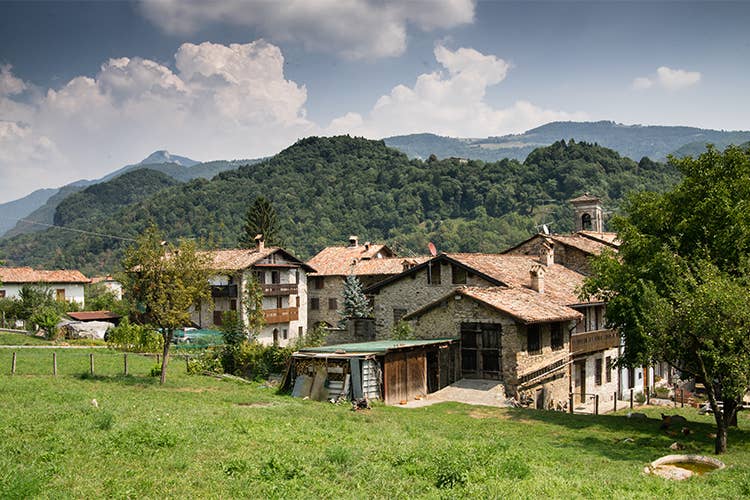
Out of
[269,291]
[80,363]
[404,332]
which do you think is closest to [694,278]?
[404,332]

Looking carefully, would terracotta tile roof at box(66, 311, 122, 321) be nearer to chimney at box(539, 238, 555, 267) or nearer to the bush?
the bush

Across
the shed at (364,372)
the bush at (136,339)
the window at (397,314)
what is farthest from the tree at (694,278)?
the bush at (136,339)

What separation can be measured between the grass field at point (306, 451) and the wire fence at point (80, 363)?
4.29 metres

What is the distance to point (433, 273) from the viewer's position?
1501 inches

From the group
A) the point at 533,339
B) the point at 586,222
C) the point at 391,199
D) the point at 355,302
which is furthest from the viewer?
the point at 391,199

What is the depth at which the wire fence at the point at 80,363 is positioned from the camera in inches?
1162

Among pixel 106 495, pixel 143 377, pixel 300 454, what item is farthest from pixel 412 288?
pixel 106 495

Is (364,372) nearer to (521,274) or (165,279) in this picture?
(165,279)

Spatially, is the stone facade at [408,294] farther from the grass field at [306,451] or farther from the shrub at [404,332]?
the grass field at [306,451]

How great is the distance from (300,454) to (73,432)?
18.9ft

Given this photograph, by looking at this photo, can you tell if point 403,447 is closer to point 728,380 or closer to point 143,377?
point 728,380

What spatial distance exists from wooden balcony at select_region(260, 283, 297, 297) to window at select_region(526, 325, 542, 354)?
100 feet

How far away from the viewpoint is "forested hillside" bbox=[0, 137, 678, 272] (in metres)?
120

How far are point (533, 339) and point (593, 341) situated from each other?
24.0 feet
